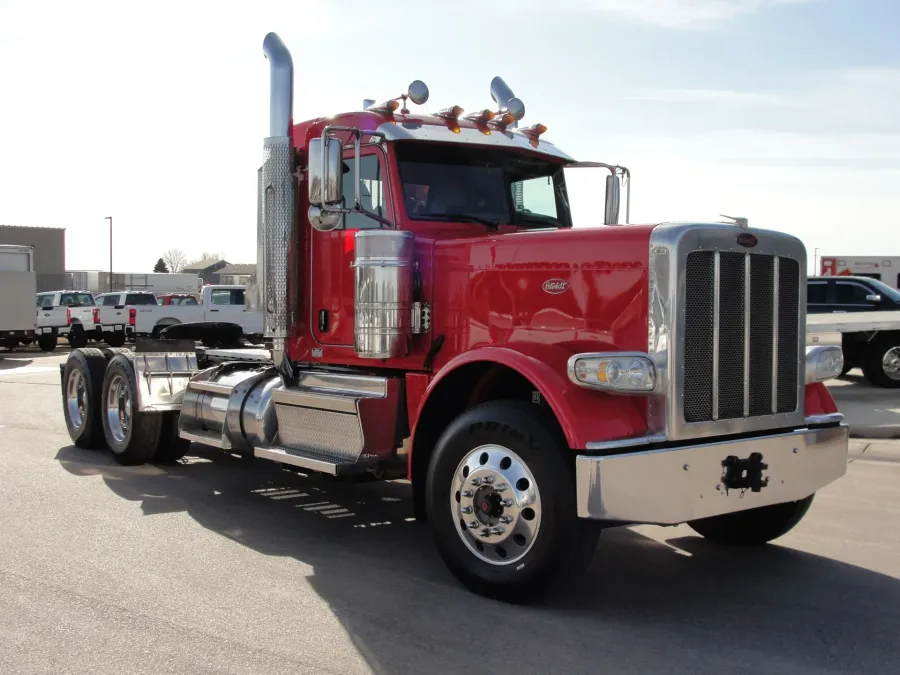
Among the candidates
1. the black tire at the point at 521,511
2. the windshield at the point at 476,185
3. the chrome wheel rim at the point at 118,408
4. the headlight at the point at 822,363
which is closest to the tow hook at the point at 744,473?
the black tire at the point at 521,511

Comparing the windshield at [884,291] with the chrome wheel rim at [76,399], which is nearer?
the chrome wheel rim at [76,399]

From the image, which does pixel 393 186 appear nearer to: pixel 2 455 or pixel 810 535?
pixel 810 535

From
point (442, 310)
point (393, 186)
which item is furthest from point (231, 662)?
point (393, 186)

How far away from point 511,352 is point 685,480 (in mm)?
1081

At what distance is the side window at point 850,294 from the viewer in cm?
1922

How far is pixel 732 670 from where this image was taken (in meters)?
4.05

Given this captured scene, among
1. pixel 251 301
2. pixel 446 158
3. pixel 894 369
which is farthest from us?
pixel 894 369

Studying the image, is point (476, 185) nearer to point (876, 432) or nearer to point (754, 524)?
point (754, 524)

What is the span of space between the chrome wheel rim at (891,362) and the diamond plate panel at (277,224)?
41.2 ft

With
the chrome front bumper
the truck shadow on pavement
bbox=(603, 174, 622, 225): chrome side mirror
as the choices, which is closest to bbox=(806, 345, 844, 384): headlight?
the chrome front bumper

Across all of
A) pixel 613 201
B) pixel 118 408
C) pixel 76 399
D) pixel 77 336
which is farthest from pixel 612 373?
pixel 77 336

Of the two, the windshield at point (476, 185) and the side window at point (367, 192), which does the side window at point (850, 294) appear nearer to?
the windshield at point (476, 185)

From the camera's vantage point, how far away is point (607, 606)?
488 cm

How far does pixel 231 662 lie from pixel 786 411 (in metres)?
3.24
